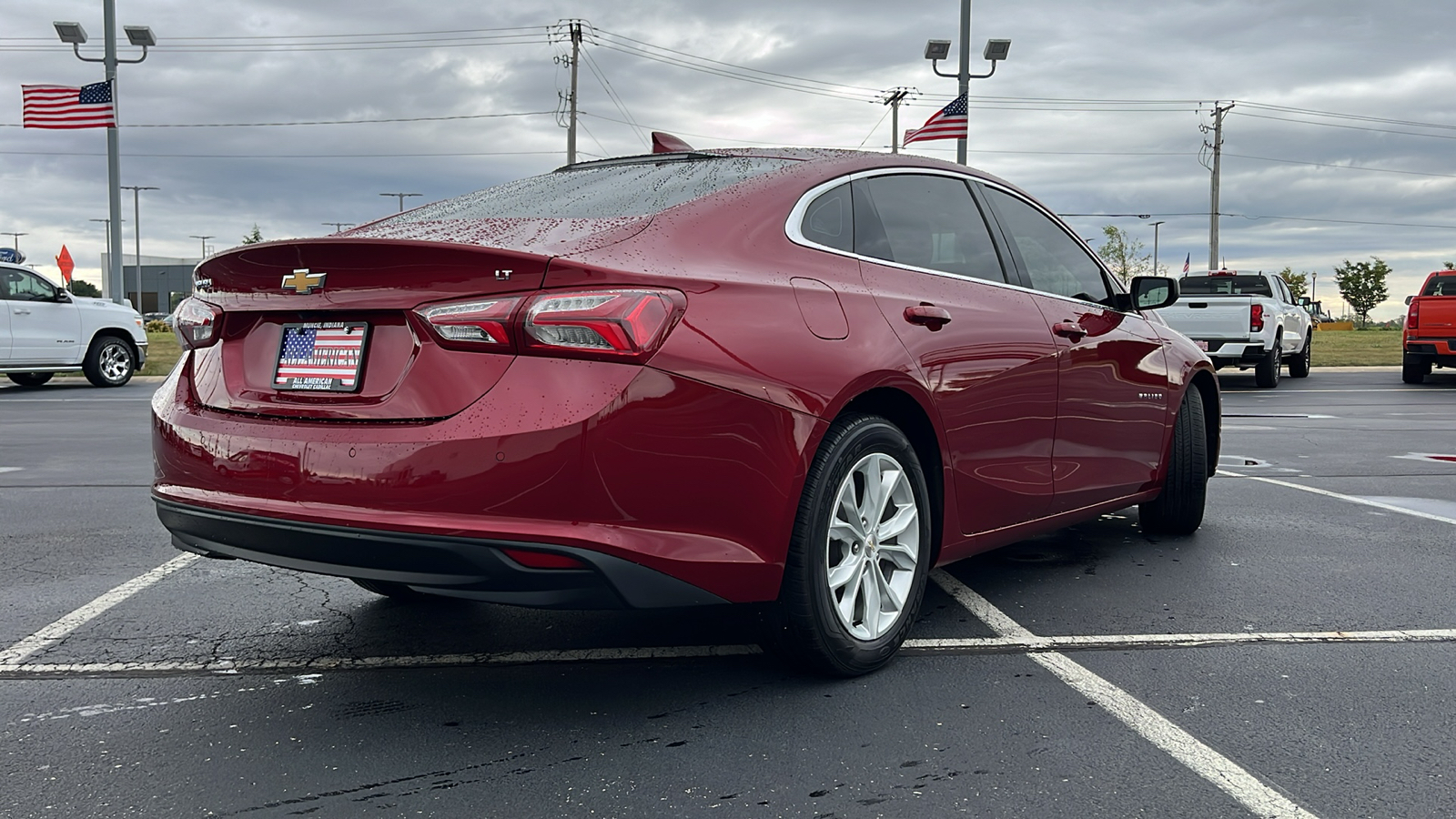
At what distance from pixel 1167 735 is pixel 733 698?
3.77ft

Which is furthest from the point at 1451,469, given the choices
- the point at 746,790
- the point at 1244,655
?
the point at 746,790

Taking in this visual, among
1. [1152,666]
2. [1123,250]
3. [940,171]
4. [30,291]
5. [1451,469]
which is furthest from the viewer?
[1123,250]

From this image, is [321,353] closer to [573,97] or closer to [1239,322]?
[1239,322]

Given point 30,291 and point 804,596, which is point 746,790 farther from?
point 30,291

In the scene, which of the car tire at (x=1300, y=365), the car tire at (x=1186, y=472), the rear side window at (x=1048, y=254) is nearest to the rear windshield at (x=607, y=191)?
the rear side window at (x=1048, y=254)

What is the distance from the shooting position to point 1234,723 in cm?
326

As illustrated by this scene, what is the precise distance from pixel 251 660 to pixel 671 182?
1.98 m

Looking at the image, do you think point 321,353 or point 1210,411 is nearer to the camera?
point 321,353

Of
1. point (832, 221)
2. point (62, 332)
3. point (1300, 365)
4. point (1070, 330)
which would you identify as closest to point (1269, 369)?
point (1300, 365)

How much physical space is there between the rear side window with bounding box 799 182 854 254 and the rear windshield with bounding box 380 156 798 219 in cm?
19

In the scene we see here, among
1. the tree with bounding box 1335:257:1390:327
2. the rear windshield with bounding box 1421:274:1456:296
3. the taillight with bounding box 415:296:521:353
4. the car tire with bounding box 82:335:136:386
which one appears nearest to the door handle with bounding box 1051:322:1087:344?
the taillight with bounding box 415:296:521:353

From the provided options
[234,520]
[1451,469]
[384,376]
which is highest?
[384,376]

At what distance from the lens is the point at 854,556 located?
11.9 feet

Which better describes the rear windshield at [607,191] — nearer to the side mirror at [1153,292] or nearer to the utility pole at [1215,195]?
the side mirror at [1153,292]
